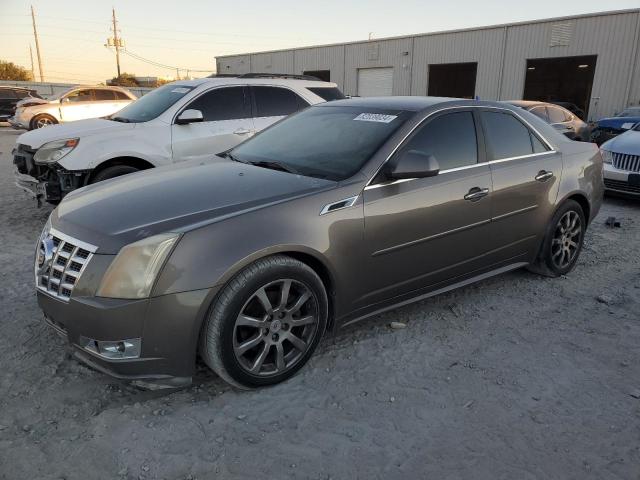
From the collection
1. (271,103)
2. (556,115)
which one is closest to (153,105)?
(271,103)

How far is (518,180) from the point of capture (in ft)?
13.3

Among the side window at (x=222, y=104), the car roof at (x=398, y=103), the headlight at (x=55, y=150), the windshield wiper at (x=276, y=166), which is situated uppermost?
the car roof at (x=398, y=103)

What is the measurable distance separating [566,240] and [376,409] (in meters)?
2.92

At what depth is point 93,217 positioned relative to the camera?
2850mm

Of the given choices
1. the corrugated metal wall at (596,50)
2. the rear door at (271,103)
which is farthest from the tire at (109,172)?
the corrugated metal wall at (596,50)

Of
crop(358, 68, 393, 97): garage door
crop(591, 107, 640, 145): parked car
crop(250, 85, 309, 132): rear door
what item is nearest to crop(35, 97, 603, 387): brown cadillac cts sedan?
crop(250, 85, 309, 132): rear door

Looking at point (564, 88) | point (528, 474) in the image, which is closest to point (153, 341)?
point (528, 474)

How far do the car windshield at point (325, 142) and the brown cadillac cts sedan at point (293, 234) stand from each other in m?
0.02

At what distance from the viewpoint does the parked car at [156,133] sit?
5.68m

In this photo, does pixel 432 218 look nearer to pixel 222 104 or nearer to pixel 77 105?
pixel 222 104

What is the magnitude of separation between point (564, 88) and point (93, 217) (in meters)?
37.7

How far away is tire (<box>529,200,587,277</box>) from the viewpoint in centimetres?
453

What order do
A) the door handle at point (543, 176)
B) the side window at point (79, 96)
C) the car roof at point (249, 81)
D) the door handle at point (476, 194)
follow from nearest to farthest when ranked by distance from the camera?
1. the door handle at point (476, 194)
2. the door handle at point (543, 176)
3. the car roof at point (249, 81)
4. the side window at point (79, 96)

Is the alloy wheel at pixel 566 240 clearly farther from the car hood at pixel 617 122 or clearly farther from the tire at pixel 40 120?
the tire at pixel 40 120
